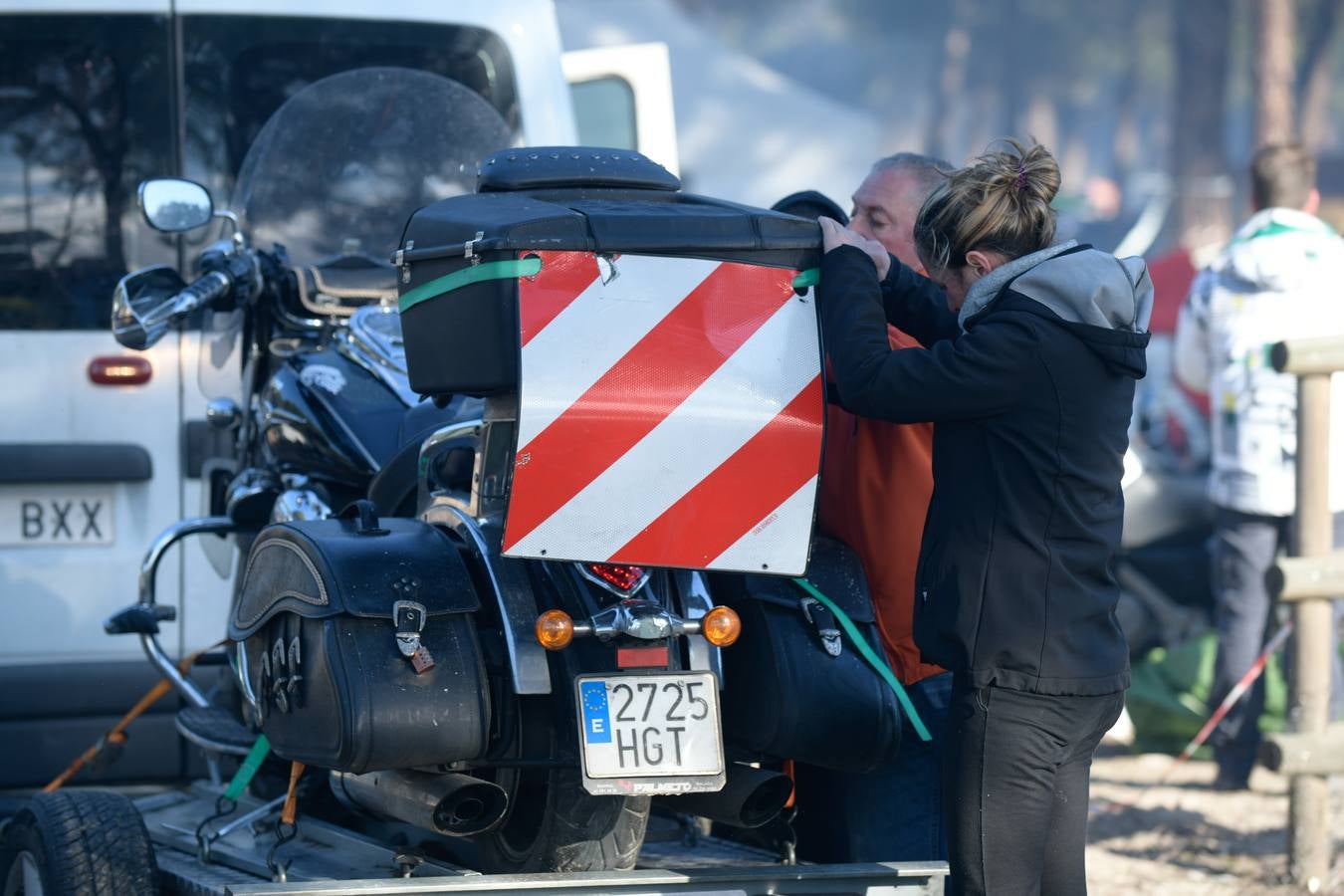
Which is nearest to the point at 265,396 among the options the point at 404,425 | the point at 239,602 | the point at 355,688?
the point at 404,425

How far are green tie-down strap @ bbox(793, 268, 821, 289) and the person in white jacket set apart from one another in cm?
385

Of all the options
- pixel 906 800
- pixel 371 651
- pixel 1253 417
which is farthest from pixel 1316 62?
pixel 371 651

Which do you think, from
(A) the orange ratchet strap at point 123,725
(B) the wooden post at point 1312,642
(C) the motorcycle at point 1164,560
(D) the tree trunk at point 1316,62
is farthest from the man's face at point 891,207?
(D) the tree trunk at point 1316,62

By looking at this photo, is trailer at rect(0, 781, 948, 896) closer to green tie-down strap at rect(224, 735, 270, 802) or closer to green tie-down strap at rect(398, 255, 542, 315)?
green tie-down strap at rect(224, 735, 270, 802)

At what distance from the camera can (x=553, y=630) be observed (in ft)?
9.69

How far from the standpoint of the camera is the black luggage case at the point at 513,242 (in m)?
2.91

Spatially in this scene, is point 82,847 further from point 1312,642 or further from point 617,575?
point 1312,642

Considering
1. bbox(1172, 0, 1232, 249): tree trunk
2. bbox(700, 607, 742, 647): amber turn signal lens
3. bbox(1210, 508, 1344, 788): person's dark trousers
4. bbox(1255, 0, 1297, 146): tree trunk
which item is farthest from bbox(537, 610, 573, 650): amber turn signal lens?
bbox(1172, 0, 1232, 249): tree trunk

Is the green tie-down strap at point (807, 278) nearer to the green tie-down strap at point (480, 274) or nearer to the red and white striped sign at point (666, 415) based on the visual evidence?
the red and white striped sign at point (666, 415)

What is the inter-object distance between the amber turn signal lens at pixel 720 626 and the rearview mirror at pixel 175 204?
1782mm

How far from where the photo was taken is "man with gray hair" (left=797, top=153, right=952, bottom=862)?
3.37 metres

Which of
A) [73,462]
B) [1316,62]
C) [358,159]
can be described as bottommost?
[73,462]

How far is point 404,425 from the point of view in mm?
3830

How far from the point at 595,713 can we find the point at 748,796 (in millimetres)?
383
